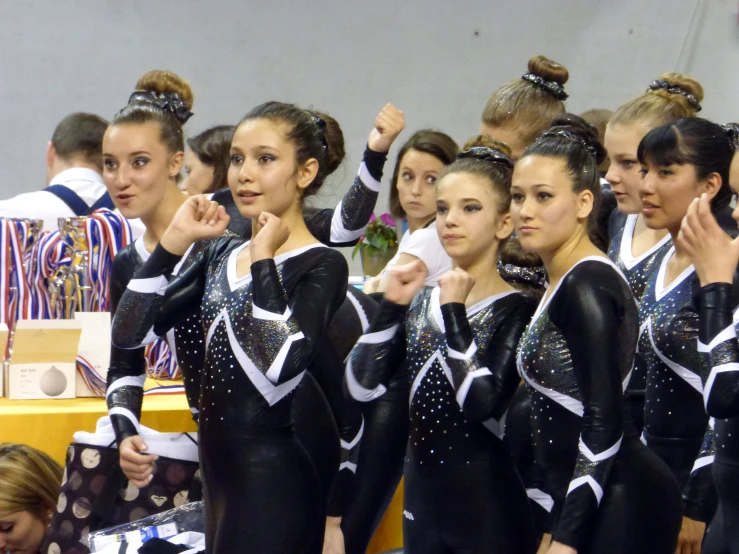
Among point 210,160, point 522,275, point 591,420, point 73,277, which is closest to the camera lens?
point 591,420

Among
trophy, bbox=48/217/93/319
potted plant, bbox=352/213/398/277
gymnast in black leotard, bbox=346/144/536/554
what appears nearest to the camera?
gymnast in black leotard, bbox=346/144/536/554

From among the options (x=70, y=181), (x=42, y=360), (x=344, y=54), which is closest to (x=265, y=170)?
(x=42, y=360)

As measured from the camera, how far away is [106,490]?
3088mm

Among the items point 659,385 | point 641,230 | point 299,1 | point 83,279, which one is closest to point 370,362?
point 659,385

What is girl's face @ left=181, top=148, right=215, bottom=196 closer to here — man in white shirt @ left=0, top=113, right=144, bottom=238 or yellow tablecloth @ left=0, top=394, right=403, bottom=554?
man in white shirt @ left=0, top=113, right=144, bottom=238

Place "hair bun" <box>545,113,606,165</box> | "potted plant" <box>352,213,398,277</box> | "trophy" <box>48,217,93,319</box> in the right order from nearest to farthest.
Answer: "hair bun" <box>545,113,606,165</box>
"trophy" <box>48,217,93,319</box>
"potted plant" <box>352,213,398,277</box>

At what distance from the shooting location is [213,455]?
7.75 ft

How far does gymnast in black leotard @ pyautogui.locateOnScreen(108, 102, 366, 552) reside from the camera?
2271mm

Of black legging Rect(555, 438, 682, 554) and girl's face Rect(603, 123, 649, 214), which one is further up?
girl's face Rect(603, 123, 649, 214)

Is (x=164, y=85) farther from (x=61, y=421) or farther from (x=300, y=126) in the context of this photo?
(x=61, y=421)

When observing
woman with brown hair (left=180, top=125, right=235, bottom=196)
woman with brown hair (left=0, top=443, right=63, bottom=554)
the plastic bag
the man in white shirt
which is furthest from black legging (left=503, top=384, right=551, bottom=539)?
the man in white shirt

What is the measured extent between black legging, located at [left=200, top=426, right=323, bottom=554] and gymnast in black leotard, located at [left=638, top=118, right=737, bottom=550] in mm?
903

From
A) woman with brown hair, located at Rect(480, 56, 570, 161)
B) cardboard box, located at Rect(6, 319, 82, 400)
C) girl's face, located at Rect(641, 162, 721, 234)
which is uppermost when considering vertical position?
woman with brown hair, located at Rect(480, 56, 570, 161)

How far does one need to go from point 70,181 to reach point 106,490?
6.82ft
